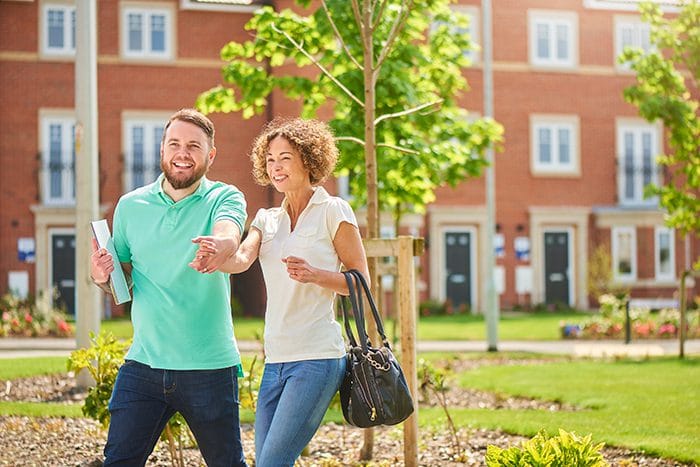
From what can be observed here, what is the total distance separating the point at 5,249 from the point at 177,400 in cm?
2332

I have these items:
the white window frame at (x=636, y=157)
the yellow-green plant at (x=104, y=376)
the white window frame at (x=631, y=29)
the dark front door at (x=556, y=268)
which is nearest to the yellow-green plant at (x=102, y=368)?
the yellow-green plant at (x=104, y=376)

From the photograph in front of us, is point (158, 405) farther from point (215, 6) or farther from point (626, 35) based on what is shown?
point (626, 35)

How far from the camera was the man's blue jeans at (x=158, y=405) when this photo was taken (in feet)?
13.5

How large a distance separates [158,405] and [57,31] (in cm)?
2407

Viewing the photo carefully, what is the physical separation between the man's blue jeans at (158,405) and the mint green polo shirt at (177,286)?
0.05 meters

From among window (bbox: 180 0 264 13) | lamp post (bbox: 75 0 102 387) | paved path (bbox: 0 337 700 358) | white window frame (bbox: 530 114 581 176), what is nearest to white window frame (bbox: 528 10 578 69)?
white window frame (bbox: 530 114 581 176)

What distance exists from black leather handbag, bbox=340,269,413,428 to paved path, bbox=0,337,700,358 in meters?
11.9

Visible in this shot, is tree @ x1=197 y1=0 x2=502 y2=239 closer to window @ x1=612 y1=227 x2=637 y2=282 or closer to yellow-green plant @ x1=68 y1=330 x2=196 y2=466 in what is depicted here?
yellow-green plant @ x1=68 y1=330 x2=196 y2=466

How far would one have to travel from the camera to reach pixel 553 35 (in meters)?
29.6

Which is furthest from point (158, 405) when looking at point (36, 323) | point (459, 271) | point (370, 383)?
point (459, 271)

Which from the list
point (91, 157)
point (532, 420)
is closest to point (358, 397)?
point (532, 420)

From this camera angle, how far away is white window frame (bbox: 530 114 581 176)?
2927 centimetres

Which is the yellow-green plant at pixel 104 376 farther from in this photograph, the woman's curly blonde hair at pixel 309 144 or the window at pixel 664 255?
the window at pixel 664 255

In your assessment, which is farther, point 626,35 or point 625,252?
point 625,252
